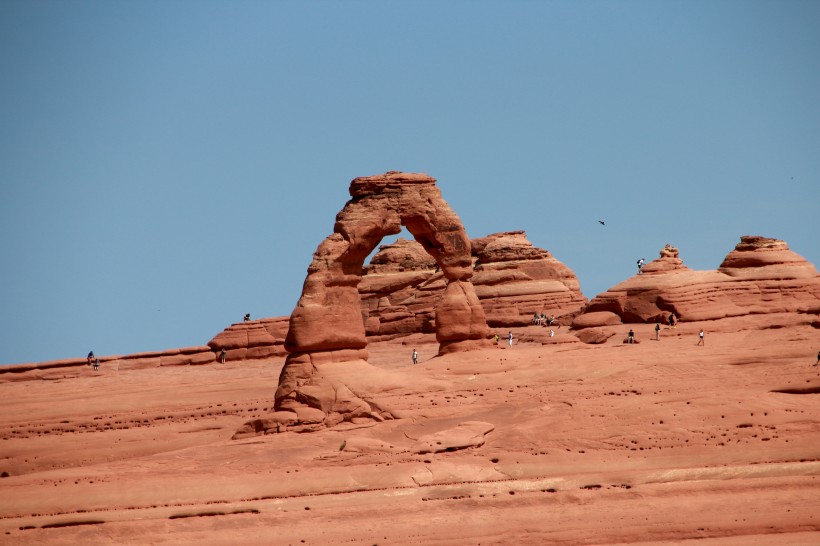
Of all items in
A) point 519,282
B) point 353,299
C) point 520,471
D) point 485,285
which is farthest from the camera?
point 519,282

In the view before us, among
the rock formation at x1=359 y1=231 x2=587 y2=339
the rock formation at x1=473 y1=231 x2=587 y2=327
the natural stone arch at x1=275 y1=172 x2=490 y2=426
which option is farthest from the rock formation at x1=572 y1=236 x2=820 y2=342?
the natural stone arch at x1=275 y1=172 x2=490 y2=426

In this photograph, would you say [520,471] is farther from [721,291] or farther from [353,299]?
[721,291]

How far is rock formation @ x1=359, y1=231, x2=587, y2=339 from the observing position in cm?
5875

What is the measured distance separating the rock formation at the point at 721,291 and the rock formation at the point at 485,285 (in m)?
4.20

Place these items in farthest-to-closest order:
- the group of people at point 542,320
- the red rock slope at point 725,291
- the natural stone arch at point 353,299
Result: the group of people at point 542,320 → the red rock slope at point 725,291 → the natural stone arch at point 353,299

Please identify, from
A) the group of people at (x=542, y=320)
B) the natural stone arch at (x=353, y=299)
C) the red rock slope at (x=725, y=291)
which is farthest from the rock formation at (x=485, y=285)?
the natural stone arch at (x=353, y=299)

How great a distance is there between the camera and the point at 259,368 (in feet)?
180

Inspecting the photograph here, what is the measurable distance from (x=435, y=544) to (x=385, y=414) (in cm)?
697

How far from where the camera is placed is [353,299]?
1422 inches

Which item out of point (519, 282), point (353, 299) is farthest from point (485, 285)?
point (353, 299)

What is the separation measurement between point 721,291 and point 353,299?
19063mm

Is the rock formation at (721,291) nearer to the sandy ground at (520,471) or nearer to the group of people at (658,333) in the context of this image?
the group of people at (658,333)

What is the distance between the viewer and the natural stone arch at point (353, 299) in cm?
3409

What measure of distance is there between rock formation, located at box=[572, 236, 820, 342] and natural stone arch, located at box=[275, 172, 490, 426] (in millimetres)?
10169
